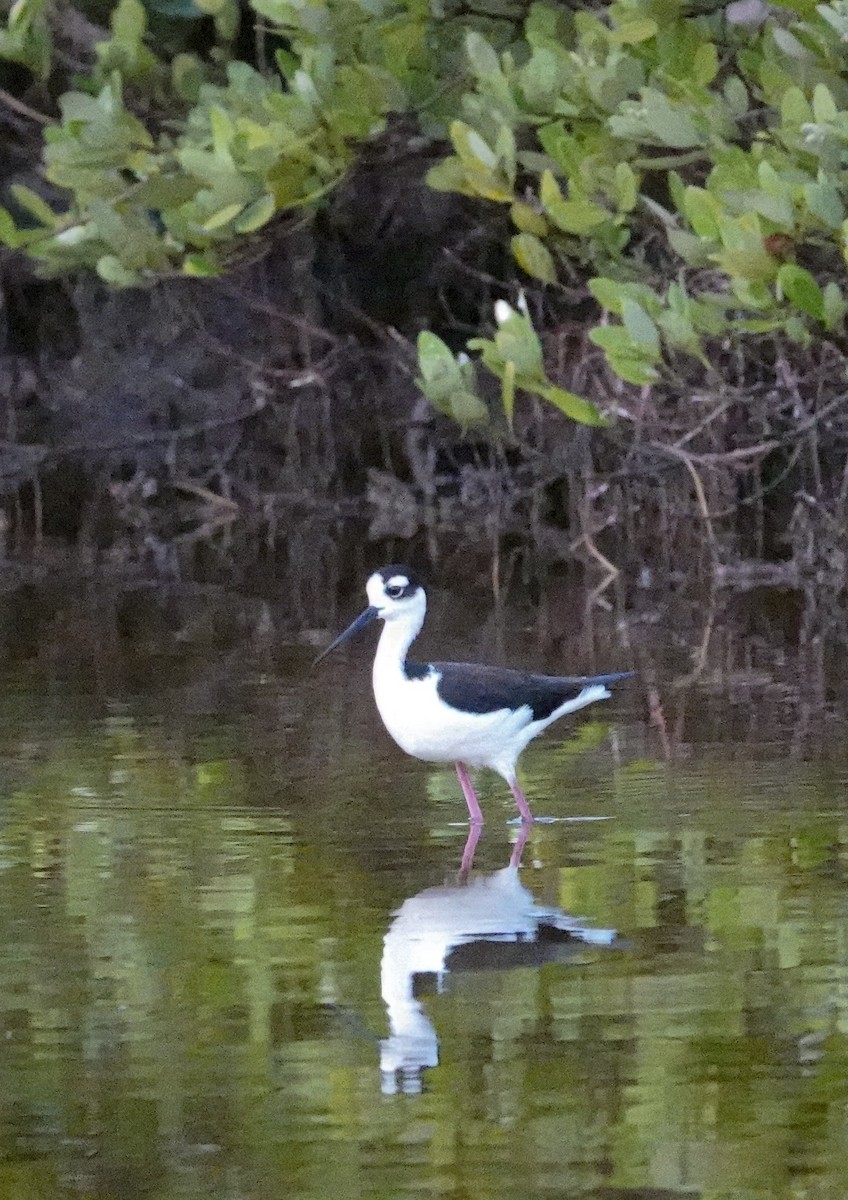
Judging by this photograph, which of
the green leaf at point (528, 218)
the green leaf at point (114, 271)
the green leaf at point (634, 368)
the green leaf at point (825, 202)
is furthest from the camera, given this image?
the green leaf at point (114, 271)

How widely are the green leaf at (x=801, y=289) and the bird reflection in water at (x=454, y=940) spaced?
3.21 meters

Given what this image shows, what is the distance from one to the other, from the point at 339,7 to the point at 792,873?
17.9 ft

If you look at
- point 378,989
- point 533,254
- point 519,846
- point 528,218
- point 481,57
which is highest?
point 481,57

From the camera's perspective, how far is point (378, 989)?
16.8 ft

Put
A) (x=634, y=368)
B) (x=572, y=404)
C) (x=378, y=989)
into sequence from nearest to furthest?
(x=378, y=989)
(x=634, y=368)
(x=572, y=404)

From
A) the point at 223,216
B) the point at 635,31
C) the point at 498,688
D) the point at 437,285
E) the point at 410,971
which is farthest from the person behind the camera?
the point at 437,285

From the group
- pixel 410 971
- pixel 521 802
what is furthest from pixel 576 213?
pixel 410 971

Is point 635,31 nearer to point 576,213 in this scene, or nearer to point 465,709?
point 576,213

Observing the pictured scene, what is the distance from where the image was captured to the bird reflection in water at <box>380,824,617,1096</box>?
188 inches

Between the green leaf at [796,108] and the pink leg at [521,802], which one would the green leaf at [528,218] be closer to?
the green leaf at [796,108]

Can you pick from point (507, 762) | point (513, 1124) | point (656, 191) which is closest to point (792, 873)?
point (507, 762)

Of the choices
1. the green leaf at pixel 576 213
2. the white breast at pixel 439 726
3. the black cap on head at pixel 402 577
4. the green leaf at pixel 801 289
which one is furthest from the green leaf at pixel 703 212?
the white breast at pixel 439 726

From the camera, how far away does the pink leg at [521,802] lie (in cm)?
672

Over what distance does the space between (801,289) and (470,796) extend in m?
2.79
